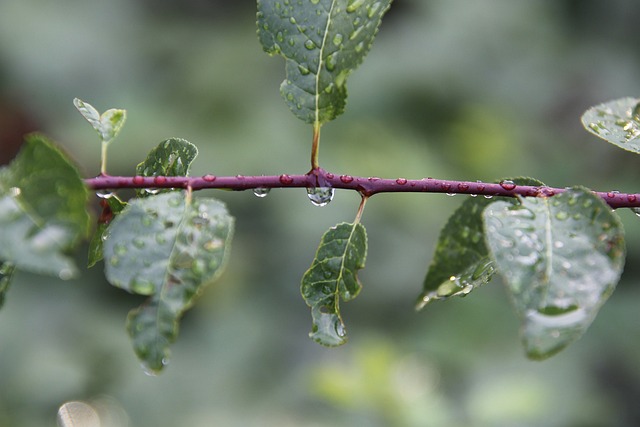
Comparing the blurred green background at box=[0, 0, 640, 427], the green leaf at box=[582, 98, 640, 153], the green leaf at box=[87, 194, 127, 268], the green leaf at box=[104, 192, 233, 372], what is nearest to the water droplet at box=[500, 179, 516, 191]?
the green leaf at box=[582, 98, 640, 153]

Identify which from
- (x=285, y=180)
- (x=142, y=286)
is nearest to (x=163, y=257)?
(x=142, y=286)

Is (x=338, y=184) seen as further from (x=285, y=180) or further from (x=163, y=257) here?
(x=163, y=257)

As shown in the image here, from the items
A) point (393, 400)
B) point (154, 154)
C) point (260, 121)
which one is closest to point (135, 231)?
point (154, 154)

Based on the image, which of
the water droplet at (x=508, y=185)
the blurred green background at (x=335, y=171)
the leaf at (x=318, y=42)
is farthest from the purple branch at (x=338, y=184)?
the blurred green background at (x=335, y=171)

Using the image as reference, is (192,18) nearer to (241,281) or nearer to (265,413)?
(241,281)

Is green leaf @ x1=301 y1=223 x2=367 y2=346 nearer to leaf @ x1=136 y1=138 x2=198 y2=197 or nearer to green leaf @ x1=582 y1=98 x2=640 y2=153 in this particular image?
leaf @ x1=136 y1=138 x2=198 y2=197

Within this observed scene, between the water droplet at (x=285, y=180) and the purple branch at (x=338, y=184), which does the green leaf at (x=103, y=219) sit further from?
the water droplet at (x=285, y=180)

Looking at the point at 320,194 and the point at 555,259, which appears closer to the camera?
the point at 555,259
